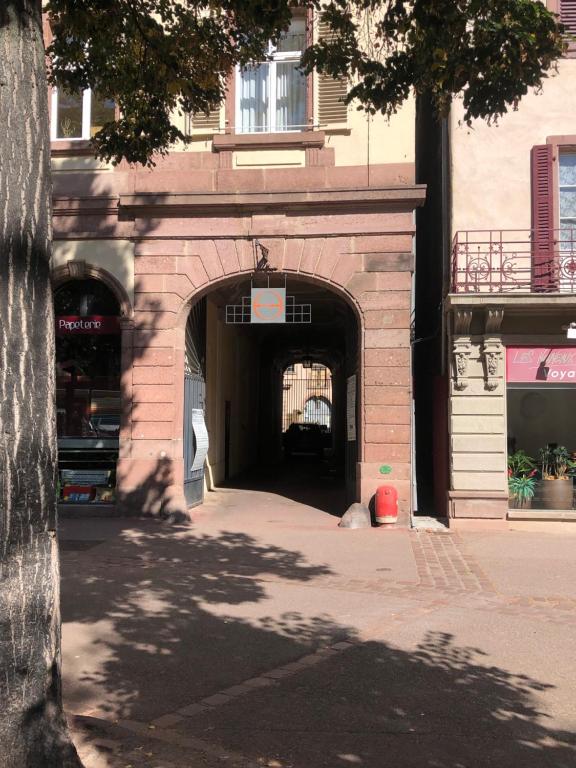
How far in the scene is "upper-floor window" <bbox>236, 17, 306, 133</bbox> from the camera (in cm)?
1337

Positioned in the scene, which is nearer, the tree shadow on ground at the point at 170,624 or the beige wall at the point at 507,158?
the tree shadow on ground at the point at 170,624

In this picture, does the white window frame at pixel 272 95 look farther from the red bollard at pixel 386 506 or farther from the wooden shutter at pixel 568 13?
the red bollard at pixel 386 506

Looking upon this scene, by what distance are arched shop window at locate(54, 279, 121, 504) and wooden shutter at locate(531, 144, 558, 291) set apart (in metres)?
7.22

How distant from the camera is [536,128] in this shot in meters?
12.2

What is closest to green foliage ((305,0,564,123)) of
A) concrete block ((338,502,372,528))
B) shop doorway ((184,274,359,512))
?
shop doorway ((184,274,359,512))

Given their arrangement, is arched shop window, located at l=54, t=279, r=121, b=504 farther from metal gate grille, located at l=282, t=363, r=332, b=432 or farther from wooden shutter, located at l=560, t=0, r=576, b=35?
metal gate grille, located at l=282, t=363, r=332, b=432

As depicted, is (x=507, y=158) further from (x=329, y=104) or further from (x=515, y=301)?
(x=329, y=104)

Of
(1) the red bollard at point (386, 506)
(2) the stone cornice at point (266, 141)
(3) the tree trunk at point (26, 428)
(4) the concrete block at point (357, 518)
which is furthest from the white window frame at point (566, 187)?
(3) the tree trunk at point (26, 428)

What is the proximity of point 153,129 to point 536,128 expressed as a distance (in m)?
7.11

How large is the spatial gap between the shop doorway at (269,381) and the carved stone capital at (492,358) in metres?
2.44

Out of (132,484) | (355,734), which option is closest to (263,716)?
(355,734)

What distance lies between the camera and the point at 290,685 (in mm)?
4914

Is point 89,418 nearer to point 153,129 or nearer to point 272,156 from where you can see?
point 272,156

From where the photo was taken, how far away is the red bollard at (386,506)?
1187 cm
